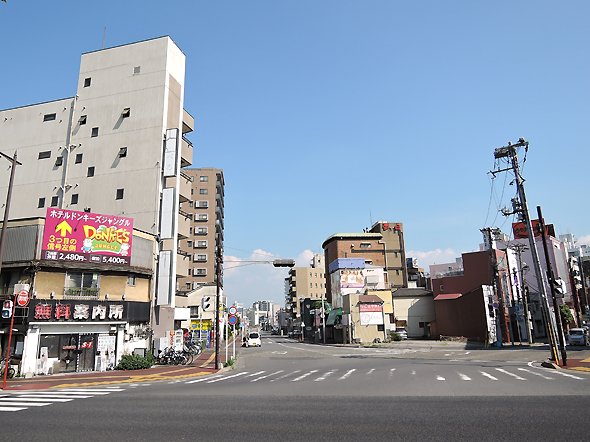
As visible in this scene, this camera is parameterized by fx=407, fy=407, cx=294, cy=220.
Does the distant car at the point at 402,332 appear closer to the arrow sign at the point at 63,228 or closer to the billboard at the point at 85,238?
the billboard at the point at 85,238

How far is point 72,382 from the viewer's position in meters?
19.5

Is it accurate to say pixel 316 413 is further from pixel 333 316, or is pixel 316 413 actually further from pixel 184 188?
pixel 333 316

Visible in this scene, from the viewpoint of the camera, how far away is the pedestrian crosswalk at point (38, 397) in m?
12.3

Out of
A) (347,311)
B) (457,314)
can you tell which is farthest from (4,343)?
(457,314)

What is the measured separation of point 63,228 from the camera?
81.8ft

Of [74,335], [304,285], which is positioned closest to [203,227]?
[304,285]

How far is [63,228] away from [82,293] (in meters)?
4.15

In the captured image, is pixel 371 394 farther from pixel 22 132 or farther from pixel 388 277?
pixel 388 277

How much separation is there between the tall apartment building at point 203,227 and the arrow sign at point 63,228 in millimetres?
53180

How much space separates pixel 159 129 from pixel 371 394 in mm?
33316

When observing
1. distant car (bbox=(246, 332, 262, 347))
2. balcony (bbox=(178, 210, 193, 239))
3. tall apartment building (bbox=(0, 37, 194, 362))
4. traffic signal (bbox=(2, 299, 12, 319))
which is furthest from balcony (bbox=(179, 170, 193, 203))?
distant car (bbox=(246, 332, 262, 347))

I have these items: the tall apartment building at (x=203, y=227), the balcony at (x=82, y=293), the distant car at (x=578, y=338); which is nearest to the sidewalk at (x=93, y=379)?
the balcony at (x=82, y=293)

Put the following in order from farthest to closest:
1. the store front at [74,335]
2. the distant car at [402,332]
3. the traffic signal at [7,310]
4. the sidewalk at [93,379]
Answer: the distant car at [402,332]
the store front at [74,335]
the traffic signal at [7,310]
the sidewalk at [93,379]

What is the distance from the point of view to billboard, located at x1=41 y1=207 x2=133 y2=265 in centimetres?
2444
